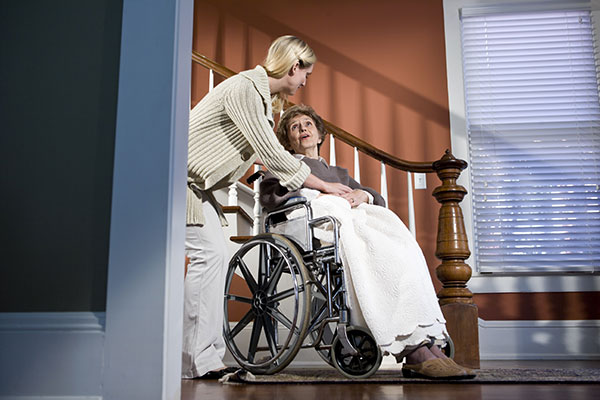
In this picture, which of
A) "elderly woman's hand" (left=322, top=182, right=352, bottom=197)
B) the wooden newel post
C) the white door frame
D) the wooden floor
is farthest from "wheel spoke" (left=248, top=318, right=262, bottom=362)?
the white door frame

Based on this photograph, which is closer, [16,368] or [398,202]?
[16,368]

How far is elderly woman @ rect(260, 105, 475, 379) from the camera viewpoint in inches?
76.1

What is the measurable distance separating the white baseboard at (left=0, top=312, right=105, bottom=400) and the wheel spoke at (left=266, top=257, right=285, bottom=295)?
3.78 feet

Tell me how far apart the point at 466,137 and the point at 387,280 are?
90.4 inches

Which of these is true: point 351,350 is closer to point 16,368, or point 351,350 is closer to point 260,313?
point 260,313

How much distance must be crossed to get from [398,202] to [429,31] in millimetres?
1302

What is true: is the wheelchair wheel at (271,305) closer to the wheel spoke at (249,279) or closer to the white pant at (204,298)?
the wheel spoke at (249,279)

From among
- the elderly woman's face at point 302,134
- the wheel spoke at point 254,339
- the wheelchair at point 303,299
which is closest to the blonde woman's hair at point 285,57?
the elderly woman's face at point 302,134

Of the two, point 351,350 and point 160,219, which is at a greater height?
point 160,219

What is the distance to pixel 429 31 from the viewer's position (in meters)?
4.26

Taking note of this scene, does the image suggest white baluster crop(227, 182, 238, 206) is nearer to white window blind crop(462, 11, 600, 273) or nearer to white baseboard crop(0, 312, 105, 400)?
white window blind crop(462, 11, 600, 273)

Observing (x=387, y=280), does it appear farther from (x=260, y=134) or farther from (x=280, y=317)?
(x=260, y=134)

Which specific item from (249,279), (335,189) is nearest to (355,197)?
(335,189)

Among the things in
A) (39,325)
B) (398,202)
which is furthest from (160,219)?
(398,202)
